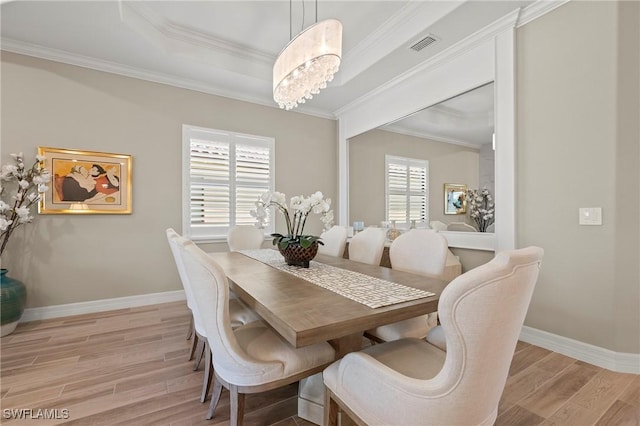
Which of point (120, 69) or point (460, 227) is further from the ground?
point (120, 69)

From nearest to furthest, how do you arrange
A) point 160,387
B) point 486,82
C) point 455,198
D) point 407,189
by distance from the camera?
1. point 160,387
2. point 486,82
3. point 455,198
4. point 407,189

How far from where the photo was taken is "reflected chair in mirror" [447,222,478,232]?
112 inches

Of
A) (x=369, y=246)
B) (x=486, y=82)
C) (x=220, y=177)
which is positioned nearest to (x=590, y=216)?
(x=486, y=82)

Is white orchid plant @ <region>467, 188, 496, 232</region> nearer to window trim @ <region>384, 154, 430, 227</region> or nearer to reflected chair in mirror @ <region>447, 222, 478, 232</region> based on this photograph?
reflected chair in mirror @ <region>447, 222, 478, 232</region>

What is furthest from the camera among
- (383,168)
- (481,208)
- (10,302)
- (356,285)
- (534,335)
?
(383,168)

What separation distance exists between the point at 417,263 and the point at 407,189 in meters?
1.92

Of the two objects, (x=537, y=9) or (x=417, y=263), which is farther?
(x=537, y=9)

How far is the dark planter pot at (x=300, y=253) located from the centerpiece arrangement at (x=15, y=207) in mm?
2618

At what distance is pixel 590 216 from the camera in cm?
206

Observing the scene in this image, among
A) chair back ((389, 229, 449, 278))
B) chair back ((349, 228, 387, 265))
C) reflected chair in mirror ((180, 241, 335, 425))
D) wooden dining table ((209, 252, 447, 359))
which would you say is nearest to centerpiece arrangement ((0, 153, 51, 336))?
wooden dining table ((209, 252, 447, 359))

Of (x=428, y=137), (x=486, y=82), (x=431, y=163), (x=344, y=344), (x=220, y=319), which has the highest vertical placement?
(x=486, y=82)

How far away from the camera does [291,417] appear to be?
154 centimetres

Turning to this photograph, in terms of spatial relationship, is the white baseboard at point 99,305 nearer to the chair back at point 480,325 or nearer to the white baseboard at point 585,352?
the chair back at point 480,325

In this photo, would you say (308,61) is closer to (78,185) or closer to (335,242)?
(335,242)
